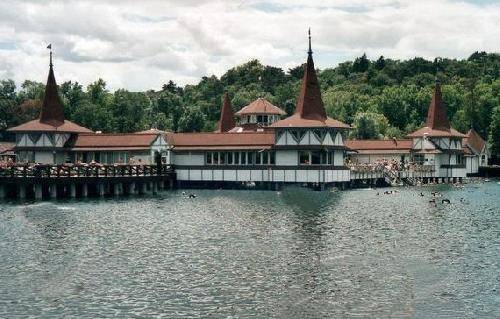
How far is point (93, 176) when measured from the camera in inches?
3127

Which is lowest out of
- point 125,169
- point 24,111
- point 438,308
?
point 438,308

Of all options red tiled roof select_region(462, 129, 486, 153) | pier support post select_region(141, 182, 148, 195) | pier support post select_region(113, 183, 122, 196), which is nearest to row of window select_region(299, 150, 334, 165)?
pier support post select_region(141, 182, 148, 195)

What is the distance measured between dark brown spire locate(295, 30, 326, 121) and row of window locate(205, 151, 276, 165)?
6187 millimetres

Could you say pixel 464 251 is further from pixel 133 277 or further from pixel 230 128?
pixel 230 128

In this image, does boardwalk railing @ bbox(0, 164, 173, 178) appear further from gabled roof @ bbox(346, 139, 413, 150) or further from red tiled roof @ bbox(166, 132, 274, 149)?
gabled roof @ bbox(346, 139, 413, 150)

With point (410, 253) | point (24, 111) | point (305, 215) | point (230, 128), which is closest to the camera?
point (410, 253)

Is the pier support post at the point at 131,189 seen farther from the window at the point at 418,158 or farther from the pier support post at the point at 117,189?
the window at the point at 418,158

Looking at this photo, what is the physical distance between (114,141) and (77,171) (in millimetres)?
17523

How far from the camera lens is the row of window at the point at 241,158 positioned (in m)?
92.2

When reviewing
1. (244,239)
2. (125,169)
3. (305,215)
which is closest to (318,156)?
(125,169)

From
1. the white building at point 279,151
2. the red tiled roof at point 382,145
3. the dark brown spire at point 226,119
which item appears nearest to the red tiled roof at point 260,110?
the dark brown spire at point 226,119

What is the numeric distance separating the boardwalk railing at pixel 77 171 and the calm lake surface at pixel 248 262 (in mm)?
9014

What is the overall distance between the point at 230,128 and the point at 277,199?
43678 millimetres

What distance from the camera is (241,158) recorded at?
93.2m
